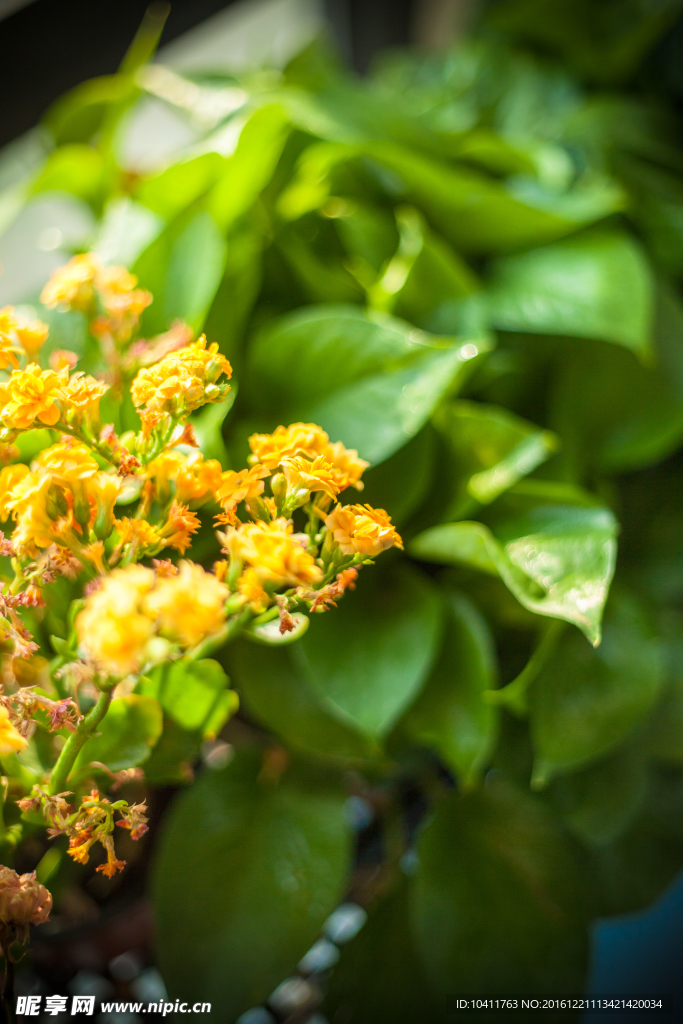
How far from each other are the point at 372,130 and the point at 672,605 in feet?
1.03

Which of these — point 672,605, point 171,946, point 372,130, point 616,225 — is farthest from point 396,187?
point 171,946

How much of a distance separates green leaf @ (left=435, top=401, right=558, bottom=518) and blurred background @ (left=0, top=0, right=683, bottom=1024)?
23cm

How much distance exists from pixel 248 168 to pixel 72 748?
0.92 feet

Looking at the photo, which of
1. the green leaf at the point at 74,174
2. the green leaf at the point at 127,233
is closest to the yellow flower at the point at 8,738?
the green leaf at the point at 127,233

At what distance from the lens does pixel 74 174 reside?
396 millimetres

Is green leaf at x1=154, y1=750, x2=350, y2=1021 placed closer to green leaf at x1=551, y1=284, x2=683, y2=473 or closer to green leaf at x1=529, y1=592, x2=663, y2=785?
green leaf at x1=529, y1=592, x2=663, y2=785

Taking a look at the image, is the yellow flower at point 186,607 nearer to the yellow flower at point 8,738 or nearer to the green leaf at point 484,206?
the yellow flower at point 8,738

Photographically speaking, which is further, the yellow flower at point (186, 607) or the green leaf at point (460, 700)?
the green leaf at point (460, 700)

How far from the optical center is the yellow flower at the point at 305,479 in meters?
0.15

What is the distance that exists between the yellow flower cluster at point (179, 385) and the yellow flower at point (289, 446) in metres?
0.02

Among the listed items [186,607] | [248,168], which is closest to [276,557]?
[186,607]

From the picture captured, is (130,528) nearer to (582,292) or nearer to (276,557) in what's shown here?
(276,557)

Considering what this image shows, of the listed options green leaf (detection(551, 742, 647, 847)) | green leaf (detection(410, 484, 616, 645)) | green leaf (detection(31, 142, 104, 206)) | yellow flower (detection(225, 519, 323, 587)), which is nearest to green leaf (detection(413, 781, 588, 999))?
green leaf (detection(551, 742, 647, 847))

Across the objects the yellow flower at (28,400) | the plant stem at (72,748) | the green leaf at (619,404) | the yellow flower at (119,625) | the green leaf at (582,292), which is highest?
the yellow flower at (28,400)
